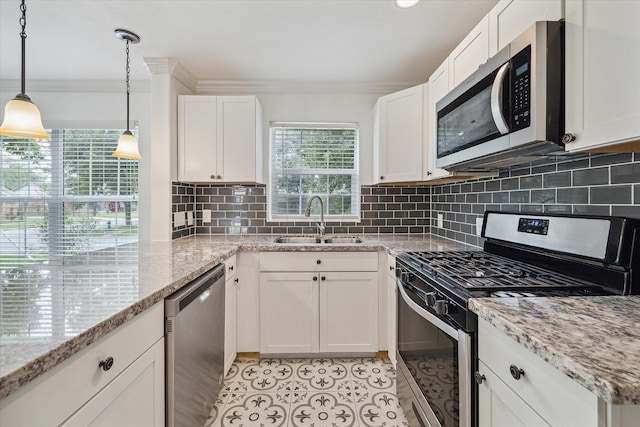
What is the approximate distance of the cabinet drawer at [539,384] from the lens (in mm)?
603

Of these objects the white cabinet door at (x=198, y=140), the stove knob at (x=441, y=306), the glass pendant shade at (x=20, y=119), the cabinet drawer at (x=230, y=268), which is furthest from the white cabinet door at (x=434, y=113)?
the glass pendant shade at (x=20, y=119)

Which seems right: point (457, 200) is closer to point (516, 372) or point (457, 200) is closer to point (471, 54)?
point (471, 54)

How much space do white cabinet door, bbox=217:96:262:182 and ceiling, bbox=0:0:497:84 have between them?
0.98 ft

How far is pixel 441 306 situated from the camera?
111 centimetres

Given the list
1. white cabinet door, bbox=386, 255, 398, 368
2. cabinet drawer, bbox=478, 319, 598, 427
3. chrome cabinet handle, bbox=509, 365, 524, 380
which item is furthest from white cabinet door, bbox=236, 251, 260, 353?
chrome cabinet handle, bbox=509, 365, 524, 380

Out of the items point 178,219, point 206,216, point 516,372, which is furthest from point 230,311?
point 516,372

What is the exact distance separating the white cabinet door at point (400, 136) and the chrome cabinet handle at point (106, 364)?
207 cm

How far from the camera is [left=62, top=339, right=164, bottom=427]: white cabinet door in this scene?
0.78 metres

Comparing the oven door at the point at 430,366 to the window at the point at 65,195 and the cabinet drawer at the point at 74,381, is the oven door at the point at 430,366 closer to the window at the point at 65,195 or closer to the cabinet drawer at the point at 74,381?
the cabinet drawer at the point at 74,381

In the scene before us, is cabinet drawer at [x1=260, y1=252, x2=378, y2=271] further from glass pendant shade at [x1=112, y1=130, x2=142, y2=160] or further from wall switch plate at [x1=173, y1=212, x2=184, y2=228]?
glass pendant shade at [x1=112, y1=130, x2=142, y2=160]

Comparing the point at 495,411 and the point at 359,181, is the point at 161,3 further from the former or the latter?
the point at 495,411

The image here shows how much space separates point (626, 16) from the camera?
0.80 metres

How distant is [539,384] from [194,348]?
1.31 meters

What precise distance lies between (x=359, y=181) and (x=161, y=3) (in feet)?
6.48
